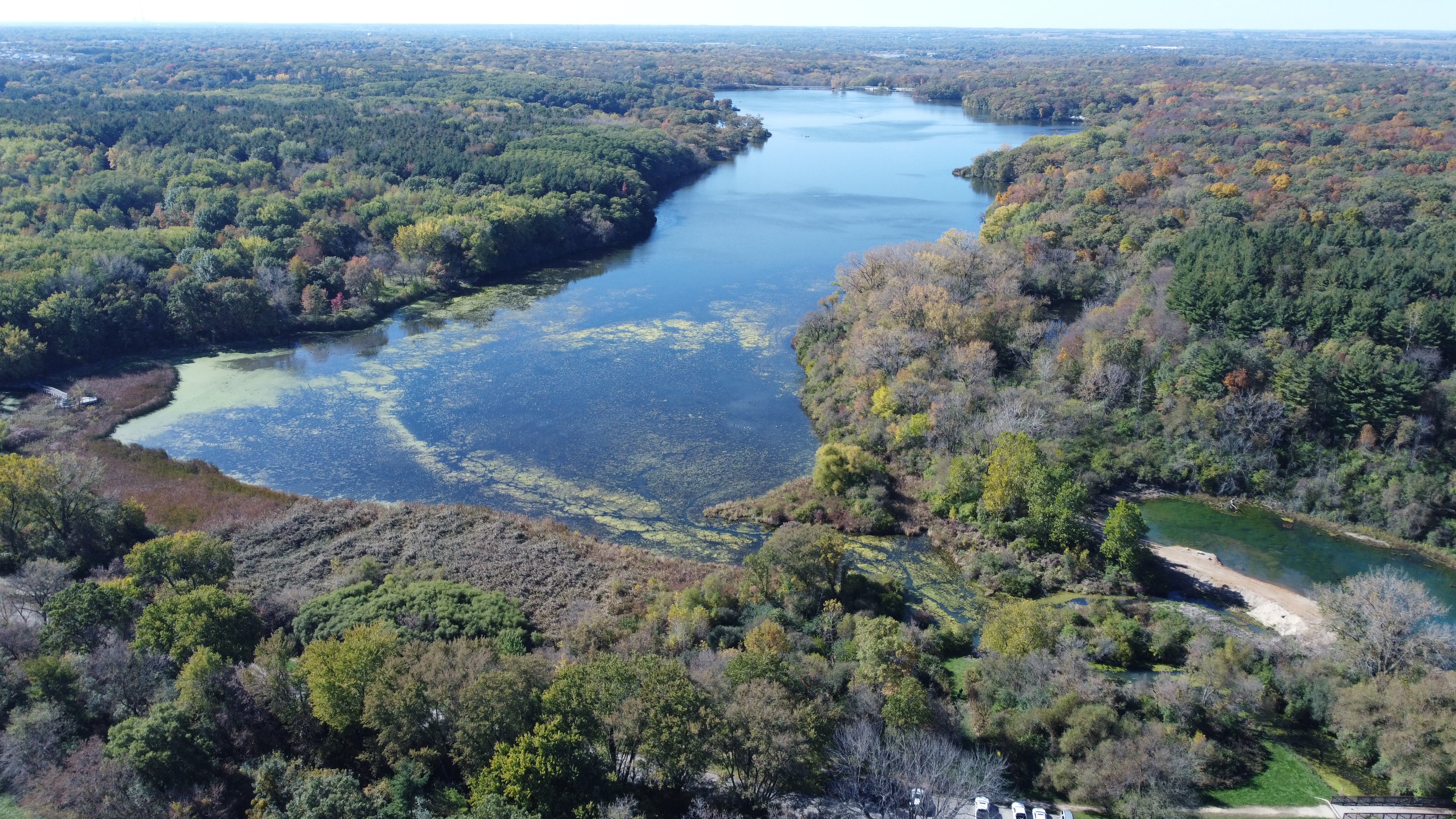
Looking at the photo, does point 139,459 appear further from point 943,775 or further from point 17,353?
point 943,775

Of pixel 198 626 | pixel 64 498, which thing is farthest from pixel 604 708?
Answer: pixel 64 498

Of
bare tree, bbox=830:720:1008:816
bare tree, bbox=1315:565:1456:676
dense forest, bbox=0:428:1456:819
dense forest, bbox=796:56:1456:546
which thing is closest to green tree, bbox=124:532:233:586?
dense forest, bbox=0:428:1456:819

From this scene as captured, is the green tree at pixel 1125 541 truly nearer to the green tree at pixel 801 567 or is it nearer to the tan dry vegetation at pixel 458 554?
the green tree at pixel 801 567

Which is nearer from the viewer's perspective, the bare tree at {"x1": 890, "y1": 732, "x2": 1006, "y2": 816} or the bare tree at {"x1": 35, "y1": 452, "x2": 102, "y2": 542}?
the bare tree at {"x1": 890, "y1": 732, "x2": 1006, "y2": 816}

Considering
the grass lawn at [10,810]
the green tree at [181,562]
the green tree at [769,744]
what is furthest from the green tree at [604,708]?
the green tree at [181,562]

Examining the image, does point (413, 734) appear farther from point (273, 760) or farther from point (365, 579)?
point (365, 579)

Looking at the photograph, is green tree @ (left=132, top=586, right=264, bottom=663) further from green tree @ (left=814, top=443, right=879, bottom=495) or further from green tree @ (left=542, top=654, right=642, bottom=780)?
green tree @ (left=814, top=443, right=879, bottom=495)
